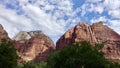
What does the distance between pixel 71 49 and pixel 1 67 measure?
19177 millimetres

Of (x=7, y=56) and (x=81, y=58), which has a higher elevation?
(x=7, y=56)

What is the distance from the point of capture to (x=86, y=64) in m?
71.0

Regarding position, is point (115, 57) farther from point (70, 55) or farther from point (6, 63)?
point (6, 63)

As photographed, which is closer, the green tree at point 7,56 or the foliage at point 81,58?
the green tree at point 7,56

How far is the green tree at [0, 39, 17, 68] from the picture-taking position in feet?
206

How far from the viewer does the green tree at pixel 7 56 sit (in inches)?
2473

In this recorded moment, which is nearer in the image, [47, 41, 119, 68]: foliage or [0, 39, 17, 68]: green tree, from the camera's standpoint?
[0, 39, 17, 68]: green tree

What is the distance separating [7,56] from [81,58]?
17121 mm

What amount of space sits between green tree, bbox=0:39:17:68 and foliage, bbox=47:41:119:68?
43.3 ft

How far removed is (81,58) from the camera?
7138cm

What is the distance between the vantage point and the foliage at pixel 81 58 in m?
70.6

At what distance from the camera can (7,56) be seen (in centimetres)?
6394

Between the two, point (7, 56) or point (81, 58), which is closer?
point (7, 56)

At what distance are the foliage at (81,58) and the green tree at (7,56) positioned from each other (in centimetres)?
1318
